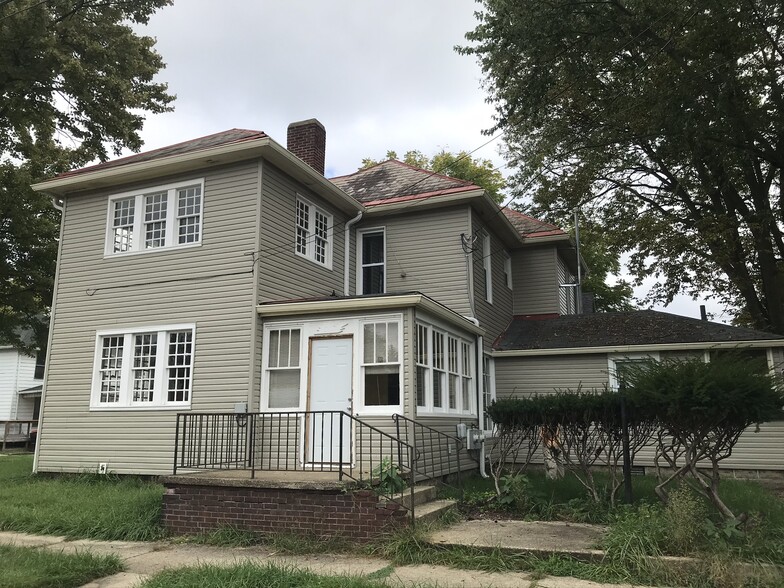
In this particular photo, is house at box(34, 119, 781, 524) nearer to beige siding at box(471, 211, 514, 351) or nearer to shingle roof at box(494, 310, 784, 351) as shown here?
beige siding at box(471, 211, 514, 351)

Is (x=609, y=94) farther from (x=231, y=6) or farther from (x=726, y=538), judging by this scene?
(x=726, y=538)

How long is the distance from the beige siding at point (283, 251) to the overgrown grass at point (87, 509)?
12.9 feet

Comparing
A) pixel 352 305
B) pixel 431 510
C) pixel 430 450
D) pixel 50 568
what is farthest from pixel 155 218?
pixel 431 510

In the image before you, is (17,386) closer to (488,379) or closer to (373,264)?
(373,264)

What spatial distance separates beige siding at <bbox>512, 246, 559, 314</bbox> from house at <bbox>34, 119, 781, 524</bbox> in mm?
2926

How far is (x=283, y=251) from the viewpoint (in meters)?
11.8

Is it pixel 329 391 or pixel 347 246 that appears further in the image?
pixel 347 246

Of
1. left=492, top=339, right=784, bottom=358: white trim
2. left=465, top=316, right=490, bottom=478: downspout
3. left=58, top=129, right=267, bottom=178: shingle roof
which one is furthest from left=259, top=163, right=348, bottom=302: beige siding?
left=492, top=339, right=784, bottom=358: white trim

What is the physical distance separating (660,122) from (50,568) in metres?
14.6

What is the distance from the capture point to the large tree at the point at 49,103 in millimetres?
16125

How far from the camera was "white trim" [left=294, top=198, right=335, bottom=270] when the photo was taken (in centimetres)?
1240

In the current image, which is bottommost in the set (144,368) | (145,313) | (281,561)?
(281,561)

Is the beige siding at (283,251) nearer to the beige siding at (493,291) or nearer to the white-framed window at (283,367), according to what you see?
the white-framed window at (283,367)

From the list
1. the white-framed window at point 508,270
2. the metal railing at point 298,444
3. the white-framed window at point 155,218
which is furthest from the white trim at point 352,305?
the white-framed window at point 508,270
